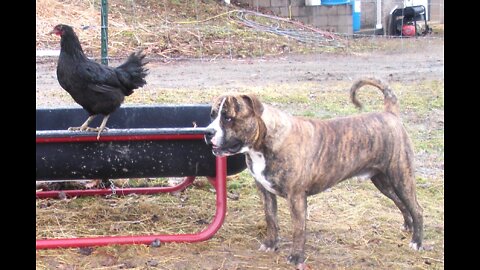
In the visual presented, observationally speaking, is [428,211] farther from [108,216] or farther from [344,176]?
[108,216]

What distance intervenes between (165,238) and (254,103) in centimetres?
117

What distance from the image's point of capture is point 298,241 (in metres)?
4.00

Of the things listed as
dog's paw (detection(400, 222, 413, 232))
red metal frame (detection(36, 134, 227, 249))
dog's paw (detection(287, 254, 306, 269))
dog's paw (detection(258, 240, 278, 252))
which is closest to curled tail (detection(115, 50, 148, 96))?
red metal frame (detection(36, 134, 227, 249))

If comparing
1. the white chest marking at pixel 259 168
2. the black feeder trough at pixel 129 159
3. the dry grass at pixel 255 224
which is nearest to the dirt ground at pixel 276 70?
the dry grass at pixel 255 224

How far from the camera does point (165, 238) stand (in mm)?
4359

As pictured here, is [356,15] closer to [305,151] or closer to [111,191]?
[111,191]

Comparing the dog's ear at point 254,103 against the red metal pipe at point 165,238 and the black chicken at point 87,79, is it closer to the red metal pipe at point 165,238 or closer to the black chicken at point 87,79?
the red metal pipe at point 165,238

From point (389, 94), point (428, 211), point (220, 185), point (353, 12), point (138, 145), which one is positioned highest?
point (353, 12)

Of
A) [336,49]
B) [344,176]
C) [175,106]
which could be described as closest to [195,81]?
[336,49]

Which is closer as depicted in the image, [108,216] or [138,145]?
[138,145]

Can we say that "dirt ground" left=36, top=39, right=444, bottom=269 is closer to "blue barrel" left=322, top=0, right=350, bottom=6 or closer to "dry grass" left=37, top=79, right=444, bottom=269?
"dry grass" left=37, top=79, right=444, bottom=269

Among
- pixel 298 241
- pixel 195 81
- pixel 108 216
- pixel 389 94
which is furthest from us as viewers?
pixel 195 81

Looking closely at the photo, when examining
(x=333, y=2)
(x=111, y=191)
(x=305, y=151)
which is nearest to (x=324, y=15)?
(x=333, y=2)
